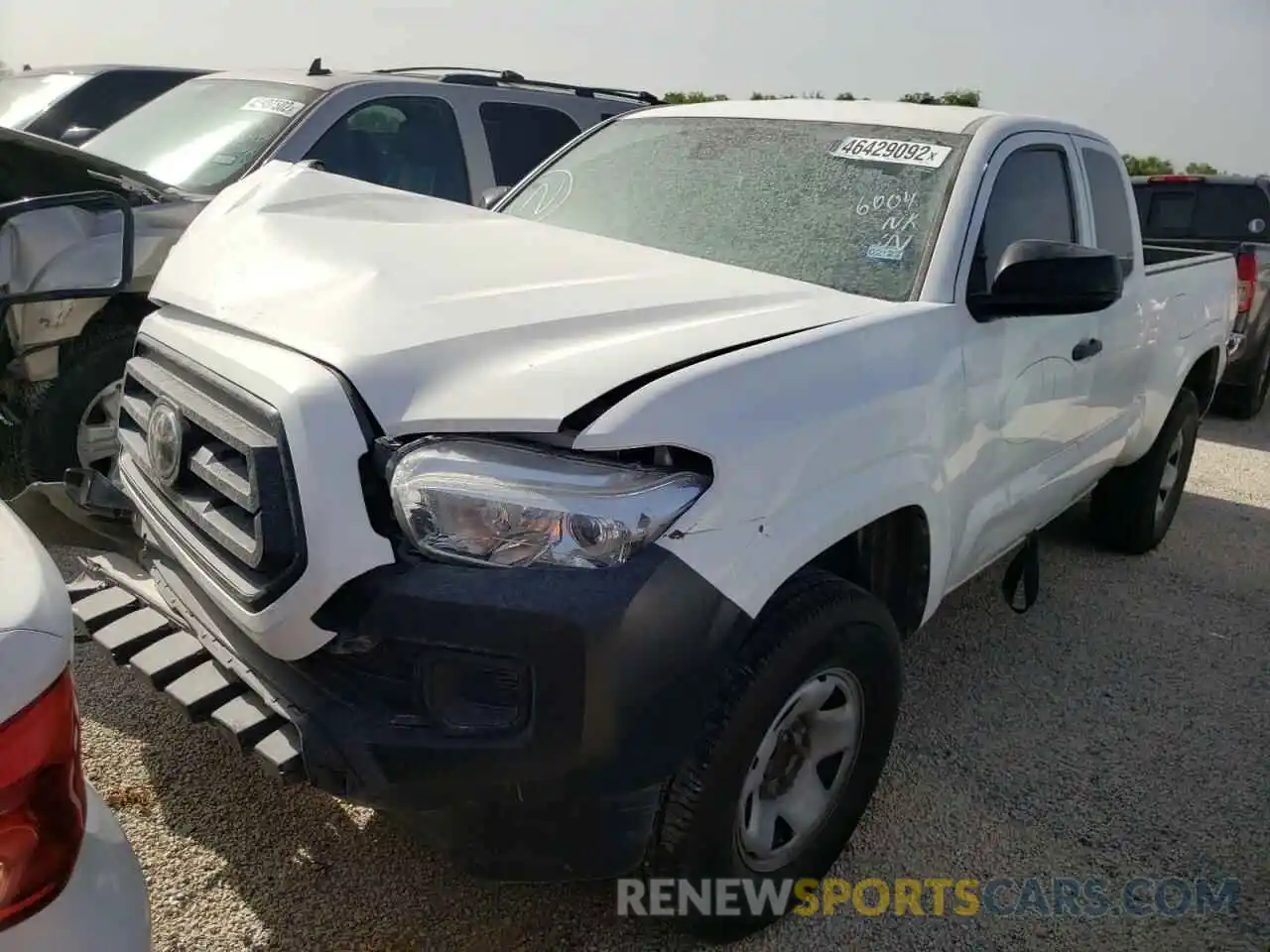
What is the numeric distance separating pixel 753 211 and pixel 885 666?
1.39 metres

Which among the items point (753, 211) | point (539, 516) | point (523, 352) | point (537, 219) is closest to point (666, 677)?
point (539, 516)

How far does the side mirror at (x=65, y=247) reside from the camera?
3.62 meters

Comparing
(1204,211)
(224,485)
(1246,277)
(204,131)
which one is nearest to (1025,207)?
(224,485)

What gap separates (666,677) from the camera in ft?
6.16

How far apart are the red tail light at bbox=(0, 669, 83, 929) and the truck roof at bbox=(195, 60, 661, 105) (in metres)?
4.67

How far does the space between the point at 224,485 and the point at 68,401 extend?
2.18 meters

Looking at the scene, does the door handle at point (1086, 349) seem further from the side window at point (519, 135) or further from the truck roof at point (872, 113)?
the side window at point (519, 135)

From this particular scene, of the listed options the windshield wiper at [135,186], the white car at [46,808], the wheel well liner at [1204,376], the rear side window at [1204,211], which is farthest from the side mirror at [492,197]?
the rear side window at [1204,211]

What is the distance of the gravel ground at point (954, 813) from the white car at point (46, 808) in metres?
1.06

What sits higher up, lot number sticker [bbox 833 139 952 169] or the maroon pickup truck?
lot number sticker [bbox 833 139 952 169]

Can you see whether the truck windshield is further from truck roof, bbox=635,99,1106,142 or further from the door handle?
the door handle

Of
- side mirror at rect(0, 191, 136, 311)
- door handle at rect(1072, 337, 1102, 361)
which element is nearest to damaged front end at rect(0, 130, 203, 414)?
side mirror at rect(0, 191, 136, 311)

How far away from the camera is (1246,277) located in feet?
25.7

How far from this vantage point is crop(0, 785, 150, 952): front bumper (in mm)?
1234
